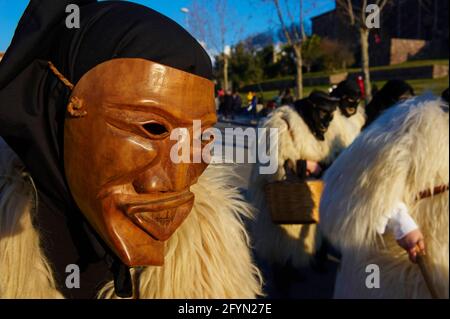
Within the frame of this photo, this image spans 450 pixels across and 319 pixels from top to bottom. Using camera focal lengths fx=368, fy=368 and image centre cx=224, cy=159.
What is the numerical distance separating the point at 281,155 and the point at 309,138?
285 mm

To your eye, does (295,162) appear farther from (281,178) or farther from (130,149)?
(130,149)

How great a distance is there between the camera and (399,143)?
1.54 meters

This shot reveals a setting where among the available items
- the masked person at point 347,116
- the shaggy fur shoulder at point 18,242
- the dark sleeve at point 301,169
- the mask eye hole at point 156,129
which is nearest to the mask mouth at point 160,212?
the mask eye hole at point 156,129

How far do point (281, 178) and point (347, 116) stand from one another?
39.5 inches

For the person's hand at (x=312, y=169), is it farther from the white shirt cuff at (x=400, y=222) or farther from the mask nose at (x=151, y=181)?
the mask nose at (x=151, y=181)

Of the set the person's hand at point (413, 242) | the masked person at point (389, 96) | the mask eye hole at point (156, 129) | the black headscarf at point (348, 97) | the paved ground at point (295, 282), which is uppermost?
the black headscarf at point (348, 97)

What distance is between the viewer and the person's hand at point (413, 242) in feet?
4.92

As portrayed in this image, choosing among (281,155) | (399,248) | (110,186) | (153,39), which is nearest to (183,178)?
(110,186)

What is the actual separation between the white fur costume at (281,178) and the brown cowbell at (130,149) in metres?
2.21

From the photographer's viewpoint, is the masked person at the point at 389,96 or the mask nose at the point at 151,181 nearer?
the mask nose at the point at 151,181

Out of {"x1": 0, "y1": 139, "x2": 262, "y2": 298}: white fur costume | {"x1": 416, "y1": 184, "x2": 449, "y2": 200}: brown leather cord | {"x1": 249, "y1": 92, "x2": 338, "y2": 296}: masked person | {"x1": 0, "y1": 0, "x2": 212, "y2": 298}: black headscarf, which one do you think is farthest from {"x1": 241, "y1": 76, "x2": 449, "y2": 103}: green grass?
{"x1": 0, "y1": 0, "x2": 212, "y2": 298}: black headscarf

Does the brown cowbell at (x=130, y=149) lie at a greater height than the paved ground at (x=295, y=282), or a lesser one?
greater

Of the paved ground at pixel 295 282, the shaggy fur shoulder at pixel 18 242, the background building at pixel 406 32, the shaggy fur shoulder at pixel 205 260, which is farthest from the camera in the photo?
the background building at pixel 406 32
